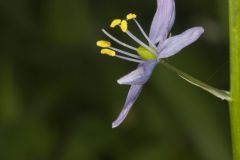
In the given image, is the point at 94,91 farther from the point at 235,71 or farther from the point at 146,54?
the point at 235,71

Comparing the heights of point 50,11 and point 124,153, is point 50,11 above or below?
above

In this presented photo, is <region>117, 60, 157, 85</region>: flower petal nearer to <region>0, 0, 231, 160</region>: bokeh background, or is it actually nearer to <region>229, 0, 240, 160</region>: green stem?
<region>229, 0, 240, 160</region>: green stem

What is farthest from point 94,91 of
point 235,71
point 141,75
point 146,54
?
point 235,71

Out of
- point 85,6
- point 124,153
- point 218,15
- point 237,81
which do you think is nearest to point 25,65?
point 85,6

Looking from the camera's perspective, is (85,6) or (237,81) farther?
(85,6)

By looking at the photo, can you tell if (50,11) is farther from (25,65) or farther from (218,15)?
(218,15)

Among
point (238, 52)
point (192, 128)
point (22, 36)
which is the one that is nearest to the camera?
point (238, 52)

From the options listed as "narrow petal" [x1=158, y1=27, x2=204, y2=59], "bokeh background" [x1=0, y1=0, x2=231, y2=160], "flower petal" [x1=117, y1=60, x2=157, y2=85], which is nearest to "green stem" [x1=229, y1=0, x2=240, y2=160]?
"narrow petal" [x1=158, y1=27, x2=204, y2=59]

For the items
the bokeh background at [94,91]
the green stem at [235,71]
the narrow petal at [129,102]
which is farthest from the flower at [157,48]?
the bokeh background at [94,91]
